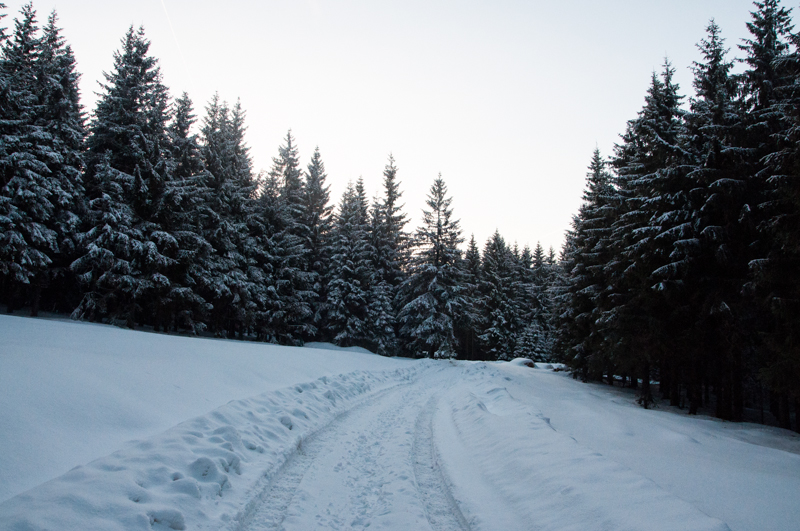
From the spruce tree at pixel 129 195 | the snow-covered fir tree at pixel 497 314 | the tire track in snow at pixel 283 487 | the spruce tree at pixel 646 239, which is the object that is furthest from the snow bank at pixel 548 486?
the snow-covered fir tree at pixel 497 314

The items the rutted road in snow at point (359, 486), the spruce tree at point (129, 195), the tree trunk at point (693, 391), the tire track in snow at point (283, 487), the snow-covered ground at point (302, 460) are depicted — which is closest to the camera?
the snow-covered ground at point (302, 460)

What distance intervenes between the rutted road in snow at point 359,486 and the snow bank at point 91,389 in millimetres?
2036

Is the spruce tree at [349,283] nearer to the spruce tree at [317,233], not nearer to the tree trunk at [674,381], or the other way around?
the spruce tree at [317,233]

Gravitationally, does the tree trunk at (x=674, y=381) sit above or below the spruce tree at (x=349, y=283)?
below

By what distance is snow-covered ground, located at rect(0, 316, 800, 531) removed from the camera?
377 centimetres

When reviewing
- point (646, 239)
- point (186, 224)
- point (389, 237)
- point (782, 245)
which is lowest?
point (782, 245)

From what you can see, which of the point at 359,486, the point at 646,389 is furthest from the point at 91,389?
the point at 646,389

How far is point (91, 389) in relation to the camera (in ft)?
19.4

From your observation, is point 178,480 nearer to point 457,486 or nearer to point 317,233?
point 457,486

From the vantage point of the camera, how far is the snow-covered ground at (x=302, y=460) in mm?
3768

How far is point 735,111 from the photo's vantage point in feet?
43.8

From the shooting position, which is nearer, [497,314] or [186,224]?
[186,224]

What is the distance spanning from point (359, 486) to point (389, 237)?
32381 mm

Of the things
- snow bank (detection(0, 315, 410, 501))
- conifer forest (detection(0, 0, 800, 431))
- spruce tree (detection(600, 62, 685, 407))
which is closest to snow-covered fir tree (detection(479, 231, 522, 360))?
conifer forest (detection(0, 0, 800, 431))
